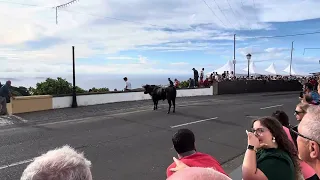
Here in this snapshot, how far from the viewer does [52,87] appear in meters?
22.5

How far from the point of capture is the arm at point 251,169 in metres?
3.36

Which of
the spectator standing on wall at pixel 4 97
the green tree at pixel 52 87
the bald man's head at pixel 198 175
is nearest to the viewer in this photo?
the bald man's head at pixel 198 175

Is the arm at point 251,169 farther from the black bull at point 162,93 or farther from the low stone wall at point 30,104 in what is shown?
the low stone wall at point 30,104

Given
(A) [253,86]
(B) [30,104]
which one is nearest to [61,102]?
(B) [30,104]

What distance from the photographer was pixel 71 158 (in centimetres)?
215

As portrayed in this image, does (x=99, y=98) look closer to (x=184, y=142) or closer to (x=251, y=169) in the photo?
(x=184, y=142)

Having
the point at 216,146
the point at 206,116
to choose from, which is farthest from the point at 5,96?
the point at 216,146

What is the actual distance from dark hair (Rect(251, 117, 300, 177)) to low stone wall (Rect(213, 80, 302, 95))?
28634mm

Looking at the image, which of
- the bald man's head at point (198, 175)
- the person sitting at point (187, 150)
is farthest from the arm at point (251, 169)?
the bald man's head at point (198, 175)

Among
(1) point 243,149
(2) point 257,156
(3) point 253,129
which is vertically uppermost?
(3) point 253,129

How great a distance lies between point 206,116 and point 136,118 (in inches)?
132

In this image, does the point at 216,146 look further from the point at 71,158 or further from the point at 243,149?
the point at 71,158

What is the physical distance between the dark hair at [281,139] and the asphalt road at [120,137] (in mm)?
3902

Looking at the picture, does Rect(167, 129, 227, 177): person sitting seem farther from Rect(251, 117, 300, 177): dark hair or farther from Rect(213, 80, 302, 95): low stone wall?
Rect(213, 80, 302, 95): low stone wall
